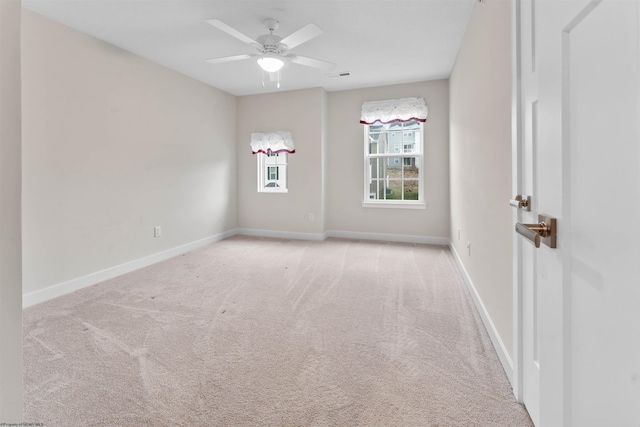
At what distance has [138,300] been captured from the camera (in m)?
2.63

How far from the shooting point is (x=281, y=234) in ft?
17.4

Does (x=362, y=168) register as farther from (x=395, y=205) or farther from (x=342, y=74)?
(x=342, y=74)

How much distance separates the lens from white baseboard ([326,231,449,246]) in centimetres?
473

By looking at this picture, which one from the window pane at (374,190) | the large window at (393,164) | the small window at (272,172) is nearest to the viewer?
the large window at (393,164)

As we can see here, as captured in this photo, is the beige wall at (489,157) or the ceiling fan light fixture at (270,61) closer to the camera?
the beige wall at (489,157)

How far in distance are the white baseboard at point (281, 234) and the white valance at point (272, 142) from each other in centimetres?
137

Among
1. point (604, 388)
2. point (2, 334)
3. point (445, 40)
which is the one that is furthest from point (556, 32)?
point (445, 40)

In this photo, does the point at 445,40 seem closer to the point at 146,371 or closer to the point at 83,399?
the point at 146,371

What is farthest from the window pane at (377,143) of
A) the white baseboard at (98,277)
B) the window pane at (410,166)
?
the white baseboard at (98,277)

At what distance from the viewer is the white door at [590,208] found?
511 millimetres

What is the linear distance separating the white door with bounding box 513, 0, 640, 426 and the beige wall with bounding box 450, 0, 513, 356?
0.80m

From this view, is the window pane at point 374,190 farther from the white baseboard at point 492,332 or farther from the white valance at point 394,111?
the white baseboard at point 492,332

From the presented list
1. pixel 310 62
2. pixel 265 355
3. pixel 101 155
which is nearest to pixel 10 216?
pixel 265 355

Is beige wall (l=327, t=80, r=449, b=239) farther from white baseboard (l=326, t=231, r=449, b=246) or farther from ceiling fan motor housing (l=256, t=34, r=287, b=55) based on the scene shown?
ceiling fan motor housing (l=256, t=34, r=287, b=55)
